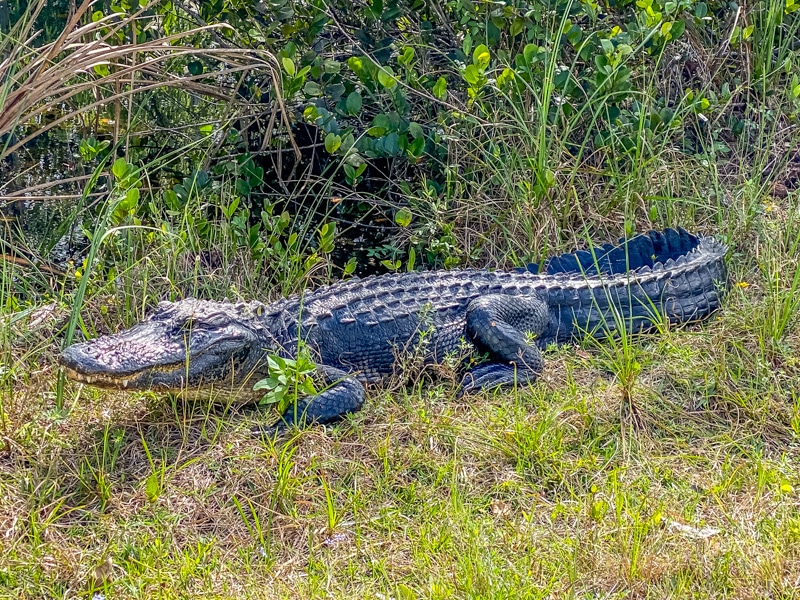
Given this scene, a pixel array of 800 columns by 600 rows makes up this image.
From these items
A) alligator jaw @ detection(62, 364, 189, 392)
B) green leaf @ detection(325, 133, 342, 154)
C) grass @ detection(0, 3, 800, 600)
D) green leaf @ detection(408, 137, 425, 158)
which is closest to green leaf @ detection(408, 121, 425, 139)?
green leaf @ detection(408, 137, 425, 158)

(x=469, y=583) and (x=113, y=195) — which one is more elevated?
(x=113, y=195)

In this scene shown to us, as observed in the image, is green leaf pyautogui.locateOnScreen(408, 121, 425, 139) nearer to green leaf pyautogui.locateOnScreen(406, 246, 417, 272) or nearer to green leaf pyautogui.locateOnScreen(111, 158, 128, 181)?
green leaf pyautogui.locateOnScreen(406, 246, 417, 272)

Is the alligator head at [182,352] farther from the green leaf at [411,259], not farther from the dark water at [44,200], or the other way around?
the dark water at [44,200]

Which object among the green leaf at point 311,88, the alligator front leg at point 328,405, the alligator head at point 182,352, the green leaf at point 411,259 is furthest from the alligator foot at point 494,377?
the green leaf at point 311,88

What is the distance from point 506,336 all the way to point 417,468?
1002mm

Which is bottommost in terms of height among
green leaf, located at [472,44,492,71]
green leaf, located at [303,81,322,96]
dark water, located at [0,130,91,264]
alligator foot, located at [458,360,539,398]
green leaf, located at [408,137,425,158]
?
alligator foot, located at [458,360,539,398]

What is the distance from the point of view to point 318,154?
5.78m

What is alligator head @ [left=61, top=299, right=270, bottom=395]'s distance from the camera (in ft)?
11.2

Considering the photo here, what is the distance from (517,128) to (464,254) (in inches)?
29.7

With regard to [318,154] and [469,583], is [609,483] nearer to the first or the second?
[469,583]

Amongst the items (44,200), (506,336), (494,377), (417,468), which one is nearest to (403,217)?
(506,336)

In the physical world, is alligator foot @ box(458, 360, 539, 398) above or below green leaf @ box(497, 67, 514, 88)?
below

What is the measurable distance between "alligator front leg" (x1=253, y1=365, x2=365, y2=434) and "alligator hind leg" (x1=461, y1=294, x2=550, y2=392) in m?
0.48

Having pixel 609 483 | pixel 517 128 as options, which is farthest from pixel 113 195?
pixel 609 483
